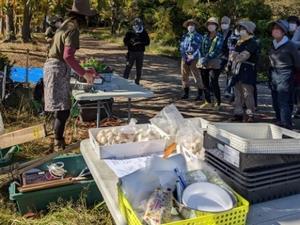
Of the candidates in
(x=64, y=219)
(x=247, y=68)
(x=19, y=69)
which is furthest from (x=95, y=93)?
(x=19, y=69)

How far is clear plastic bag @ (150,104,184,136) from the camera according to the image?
2330 millimetres

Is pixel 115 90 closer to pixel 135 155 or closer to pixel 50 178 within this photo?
pixel 50 178

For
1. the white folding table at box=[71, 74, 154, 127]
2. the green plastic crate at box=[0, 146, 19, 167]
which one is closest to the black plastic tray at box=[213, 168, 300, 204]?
the green plastic crate at box=[0, 146, 19, 167]

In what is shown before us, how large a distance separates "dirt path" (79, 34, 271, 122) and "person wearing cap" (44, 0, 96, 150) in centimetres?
187

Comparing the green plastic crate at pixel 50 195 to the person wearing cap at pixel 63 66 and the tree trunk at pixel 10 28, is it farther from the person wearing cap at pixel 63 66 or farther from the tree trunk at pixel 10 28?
the tree trunk at pixel 10 28

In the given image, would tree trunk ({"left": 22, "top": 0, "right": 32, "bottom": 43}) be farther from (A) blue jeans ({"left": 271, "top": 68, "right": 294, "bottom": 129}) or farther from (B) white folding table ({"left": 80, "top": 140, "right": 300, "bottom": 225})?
(B) white folding table ({"left": 80, "top": 140, "right": 300, "bottom": 225})

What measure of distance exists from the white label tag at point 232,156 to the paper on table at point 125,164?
1.35ft

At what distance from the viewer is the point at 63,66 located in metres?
4.35

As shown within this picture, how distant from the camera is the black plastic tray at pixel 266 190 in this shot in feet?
5.74

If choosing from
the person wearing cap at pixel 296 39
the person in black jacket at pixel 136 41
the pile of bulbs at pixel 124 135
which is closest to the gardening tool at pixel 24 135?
the pile of bulbs at pixel 124 135

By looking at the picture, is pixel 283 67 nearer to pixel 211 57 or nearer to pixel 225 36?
pixel 211 57

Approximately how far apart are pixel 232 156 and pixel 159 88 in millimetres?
7261

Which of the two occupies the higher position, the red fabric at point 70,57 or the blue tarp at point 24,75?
the red fabric at point 70,57

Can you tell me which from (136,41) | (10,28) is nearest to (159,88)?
(136,41)
